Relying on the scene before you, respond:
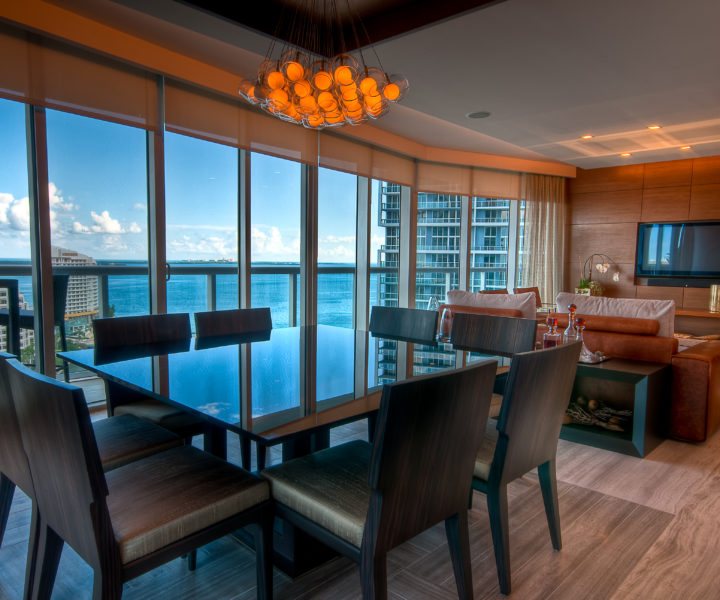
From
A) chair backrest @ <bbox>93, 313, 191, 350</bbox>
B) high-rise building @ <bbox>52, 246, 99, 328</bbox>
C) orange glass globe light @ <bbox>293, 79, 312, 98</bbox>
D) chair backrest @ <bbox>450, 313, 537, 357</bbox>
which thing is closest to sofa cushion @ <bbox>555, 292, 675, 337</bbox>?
chair backrest @ <bbox>450, 313, 537, 357</bbox>

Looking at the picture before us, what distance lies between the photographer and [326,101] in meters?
2.34

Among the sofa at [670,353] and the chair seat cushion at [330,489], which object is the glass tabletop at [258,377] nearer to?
the chair seat cushion at [330,489]

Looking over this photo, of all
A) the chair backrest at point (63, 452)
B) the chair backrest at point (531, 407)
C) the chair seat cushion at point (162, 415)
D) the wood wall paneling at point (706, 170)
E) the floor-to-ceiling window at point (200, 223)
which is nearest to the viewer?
the chair backrest at point (63, 452)

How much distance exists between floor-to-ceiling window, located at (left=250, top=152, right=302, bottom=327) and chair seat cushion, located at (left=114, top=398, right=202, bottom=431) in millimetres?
2283

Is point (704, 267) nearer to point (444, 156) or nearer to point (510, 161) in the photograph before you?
point (510, 161)

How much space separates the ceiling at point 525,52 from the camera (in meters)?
2.58

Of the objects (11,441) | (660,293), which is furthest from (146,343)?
(660,293)

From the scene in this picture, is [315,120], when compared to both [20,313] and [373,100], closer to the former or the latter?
[373,100]

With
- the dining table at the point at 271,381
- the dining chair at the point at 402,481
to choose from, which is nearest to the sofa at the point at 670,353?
the dining table at the point at 271,381

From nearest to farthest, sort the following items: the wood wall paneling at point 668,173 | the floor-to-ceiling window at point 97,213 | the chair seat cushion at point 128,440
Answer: the chair seat cushion at point 128,440 < the floor-to-ceiling window at point 97,213 < the wood wall paneling at point 668,173

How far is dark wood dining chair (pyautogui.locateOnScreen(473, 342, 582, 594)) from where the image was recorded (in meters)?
1.53

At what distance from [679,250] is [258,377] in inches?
256

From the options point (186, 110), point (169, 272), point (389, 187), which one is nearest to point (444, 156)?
point (389, 187)

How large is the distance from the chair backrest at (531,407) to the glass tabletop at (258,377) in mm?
427
